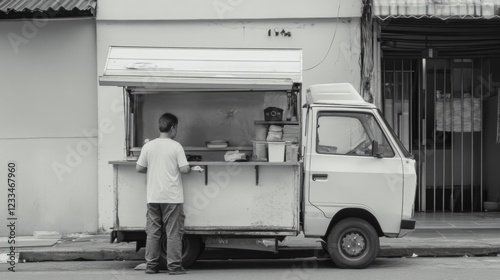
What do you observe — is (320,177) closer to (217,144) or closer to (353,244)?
(353,244)

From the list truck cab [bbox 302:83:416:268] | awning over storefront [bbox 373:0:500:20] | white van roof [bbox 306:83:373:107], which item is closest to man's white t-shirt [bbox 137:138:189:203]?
truck cab [bbox 302:83:416:268]

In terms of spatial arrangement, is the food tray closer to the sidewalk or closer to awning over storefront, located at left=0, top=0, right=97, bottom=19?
the sidewalk

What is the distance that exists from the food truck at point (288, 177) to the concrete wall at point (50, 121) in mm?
3384

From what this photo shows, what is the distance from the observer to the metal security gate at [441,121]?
602 inches

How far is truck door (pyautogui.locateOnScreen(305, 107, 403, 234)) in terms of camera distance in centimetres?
962

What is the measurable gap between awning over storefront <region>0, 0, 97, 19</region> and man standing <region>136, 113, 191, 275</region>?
4310 mm

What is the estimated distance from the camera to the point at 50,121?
43.8 feet

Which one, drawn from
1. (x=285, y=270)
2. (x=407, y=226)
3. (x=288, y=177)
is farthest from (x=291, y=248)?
(x=407, y=226)

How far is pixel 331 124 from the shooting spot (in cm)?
979

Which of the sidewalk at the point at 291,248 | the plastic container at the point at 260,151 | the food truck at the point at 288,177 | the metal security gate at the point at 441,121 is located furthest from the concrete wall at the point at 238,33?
the plastic container at the point at 260,151

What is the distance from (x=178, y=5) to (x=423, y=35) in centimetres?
445

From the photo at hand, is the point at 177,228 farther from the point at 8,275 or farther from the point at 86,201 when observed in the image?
the point at 86,201

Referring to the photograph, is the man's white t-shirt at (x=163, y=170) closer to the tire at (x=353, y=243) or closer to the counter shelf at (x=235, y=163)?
the counter shelf at (x=235, y=163)

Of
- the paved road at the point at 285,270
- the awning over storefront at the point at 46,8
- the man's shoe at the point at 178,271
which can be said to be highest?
the awning over storefront at the point at 46,8
